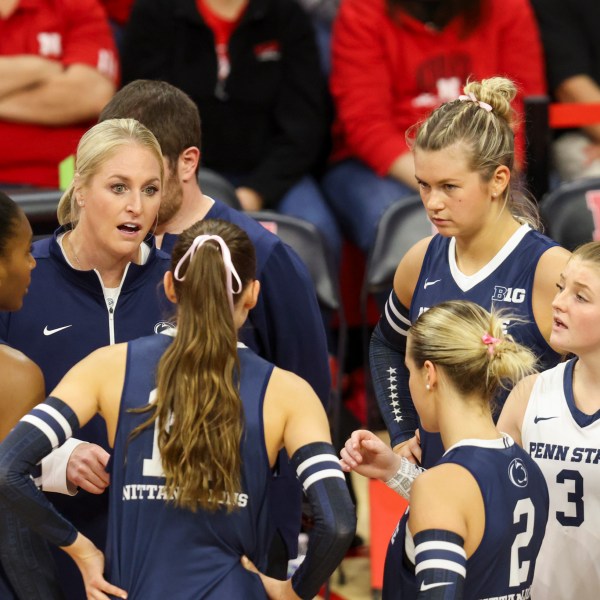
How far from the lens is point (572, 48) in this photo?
21.3 feet

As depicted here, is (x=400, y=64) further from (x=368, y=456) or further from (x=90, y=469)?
(x=90, y=469)

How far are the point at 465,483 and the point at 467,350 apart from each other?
0.30m

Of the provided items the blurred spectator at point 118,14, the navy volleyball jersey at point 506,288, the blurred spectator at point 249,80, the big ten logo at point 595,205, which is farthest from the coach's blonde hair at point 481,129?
the blurred spectator at point 118,14

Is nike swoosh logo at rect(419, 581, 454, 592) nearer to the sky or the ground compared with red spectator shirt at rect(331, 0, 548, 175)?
nearer to the ground

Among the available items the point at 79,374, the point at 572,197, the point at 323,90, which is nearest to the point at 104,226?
the point at 79,374

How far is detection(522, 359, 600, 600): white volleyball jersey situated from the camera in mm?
3133

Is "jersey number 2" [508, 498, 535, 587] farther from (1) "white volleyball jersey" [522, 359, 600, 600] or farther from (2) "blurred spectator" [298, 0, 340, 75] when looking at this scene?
(2) "blurred spectator" [298, 0, 340, 75]

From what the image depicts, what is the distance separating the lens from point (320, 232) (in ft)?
18.1

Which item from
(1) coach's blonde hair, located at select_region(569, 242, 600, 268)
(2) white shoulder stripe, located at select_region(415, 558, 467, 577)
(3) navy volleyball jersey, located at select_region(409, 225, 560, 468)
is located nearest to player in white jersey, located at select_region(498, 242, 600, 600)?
(1) coach's blonde hair, located at select_region(569, 242, 600, 268)

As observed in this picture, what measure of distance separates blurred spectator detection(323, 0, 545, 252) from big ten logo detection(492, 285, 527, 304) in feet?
8.60

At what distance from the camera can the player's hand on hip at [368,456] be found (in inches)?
118

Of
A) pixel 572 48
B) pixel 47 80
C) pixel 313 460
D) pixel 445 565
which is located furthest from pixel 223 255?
pixel 572 48

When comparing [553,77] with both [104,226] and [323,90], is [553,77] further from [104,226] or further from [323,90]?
[104,226]

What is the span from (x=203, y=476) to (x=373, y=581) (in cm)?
221
